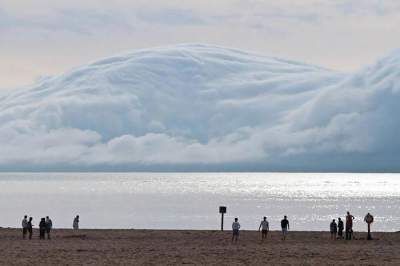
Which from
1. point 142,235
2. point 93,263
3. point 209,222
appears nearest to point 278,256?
point 93,263

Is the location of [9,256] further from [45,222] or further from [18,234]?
[18,234]

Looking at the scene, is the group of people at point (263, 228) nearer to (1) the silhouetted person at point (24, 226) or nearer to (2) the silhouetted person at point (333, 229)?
(2) the silhouetted person at point (333, 229)

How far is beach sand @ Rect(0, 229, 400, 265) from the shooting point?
42.4 meters

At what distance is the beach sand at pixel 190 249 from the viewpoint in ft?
139

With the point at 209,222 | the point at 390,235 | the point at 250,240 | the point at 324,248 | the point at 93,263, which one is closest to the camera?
the point at 93,263

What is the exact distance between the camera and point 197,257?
44.3m

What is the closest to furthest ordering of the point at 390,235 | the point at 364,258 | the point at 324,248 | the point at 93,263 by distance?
the point at 93,263 < the point at 364,258 < the point at 324,248 < the point at 390,235

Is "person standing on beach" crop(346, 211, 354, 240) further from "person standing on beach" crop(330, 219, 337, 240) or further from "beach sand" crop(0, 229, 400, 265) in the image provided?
"person standing on beach" crop(330, 219, 337, 240)

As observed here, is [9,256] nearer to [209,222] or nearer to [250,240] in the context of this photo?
[250,240]

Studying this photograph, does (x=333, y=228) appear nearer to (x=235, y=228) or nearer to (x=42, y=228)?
(x=235, y=228)

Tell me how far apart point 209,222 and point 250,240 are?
65.5m

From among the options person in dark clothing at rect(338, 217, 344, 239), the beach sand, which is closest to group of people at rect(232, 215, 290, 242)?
the beach sand

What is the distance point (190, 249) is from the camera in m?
48.7

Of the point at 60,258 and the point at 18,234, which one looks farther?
the point at 18,234
